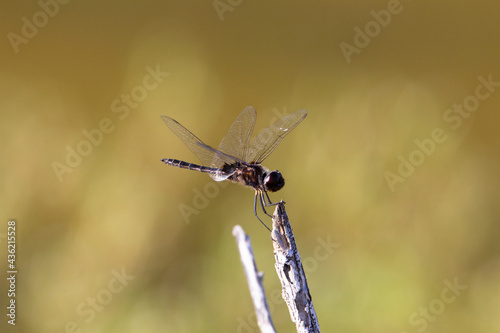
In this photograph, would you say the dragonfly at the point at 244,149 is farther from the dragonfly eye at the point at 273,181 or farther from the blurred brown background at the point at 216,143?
the blurred brown background at the point at 216,143

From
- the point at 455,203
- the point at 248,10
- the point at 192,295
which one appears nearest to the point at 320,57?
the point at 248,10

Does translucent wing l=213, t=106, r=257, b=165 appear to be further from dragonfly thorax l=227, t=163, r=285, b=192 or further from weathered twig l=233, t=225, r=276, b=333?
weathered twig l=233, t=225, r=276, b=333

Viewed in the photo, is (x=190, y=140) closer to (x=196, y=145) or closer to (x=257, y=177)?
(x=196, y=145)

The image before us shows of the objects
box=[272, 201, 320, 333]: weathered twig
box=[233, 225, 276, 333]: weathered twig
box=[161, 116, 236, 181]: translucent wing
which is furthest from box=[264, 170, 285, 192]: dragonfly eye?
box=[233, 225, 276, 333]: weathered twig

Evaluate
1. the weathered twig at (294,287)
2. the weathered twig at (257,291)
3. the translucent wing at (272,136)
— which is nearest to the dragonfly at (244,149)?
the translucent wing at (272,136)

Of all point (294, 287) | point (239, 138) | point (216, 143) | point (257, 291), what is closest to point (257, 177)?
point (239, 138)
